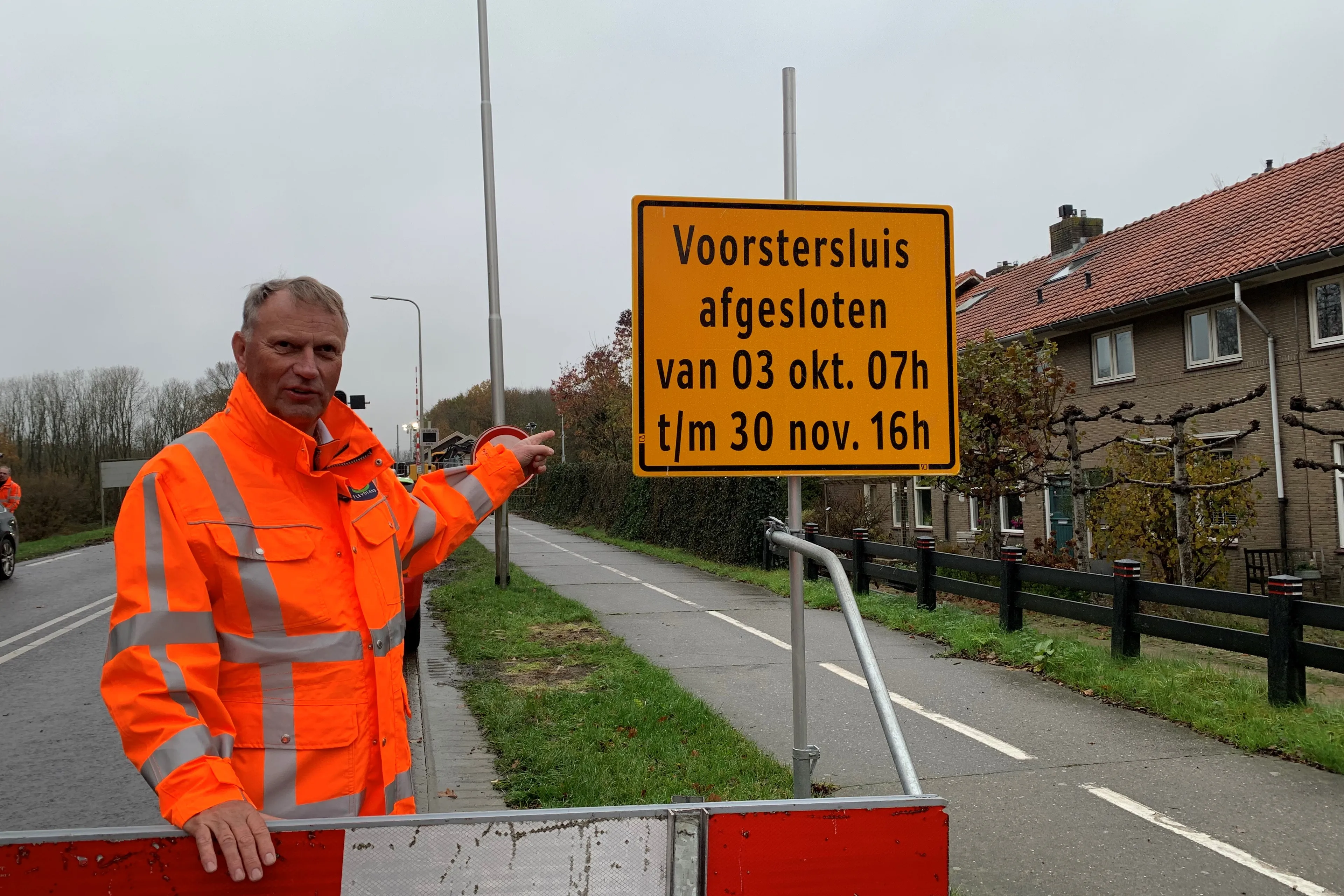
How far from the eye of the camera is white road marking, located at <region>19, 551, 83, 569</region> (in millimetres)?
18719

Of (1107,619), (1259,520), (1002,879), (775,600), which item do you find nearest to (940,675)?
(1107,619)

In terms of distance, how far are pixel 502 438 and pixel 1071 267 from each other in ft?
84.5

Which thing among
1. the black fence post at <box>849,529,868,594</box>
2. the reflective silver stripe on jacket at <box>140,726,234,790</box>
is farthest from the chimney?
the reflective silver stripe on jacket at <box>140,726,234,790</box>

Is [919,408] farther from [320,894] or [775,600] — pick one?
[775,600]

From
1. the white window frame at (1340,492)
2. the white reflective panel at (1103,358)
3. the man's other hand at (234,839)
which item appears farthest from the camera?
the white reflective panel at (1103,358)

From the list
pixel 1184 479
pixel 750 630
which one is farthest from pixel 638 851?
pixel 1184 479

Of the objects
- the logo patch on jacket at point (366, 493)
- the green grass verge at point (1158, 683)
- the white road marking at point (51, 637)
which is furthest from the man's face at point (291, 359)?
the white road marking at point (51, 637)

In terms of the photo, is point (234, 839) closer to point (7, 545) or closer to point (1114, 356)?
point (7, 545)

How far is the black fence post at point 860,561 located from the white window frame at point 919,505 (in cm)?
1286

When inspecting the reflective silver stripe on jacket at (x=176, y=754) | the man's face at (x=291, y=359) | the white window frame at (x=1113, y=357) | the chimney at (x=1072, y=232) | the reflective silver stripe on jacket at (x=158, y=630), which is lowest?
the reflective silver stripe on jacket at (x=176, y=754)

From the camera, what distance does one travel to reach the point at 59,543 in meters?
24.8

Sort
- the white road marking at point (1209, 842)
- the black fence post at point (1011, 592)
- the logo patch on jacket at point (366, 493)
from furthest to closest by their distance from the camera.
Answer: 1. the black fence post at point (1011, 592)
2. the white road marking at point (1209, 842)
3. the logo patch on jacket at point (366, 493)

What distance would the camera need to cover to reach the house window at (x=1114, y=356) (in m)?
20.7

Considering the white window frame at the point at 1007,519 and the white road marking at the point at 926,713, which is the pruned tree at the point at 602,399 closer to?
the white window frame at the point at 1007,519
